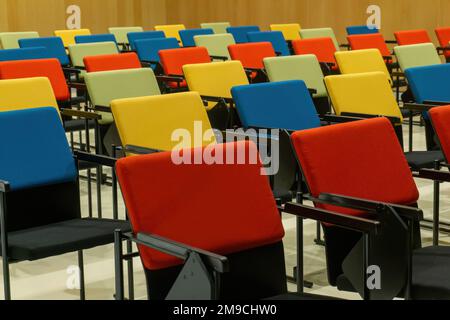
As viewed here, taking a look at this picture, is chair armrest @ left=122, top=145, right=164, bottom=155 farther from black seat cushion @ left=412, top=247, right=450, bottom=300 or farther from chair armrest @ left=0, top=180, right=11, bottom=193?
black seat cushion @ left=412, top=247, right=450, bottom=300

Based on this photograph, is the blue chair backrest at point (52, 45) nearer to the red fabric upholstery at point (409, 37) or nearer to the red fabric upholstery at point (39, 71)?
the red fabric upholstery at point (39, 71)

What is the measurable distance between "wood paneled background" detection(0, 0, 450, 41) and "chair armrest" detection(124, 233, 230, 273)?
9.88 meters

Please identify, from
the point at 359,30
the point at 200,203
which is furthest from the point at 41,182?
the point at 359,30

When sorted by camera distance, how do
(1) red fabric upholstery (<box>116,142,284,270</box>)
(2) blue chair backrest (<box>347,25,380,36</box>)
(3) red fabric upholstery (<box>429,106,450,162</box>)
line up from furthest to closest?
(2) blue chair backrest (<box>347,25,380,36</box>) < (3) red fabric upholstery (<box>429,106,450,162</box>) < (1) red fabric upholstery (<box>116,142,284,270</box>)

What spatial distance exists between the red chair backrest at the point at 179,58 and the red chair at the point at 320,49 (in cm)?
103

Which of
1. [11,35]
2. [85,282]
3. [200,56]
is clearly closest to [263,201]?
[85,282]

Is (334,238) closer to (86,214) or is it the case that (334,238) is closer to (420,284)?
(420,284)

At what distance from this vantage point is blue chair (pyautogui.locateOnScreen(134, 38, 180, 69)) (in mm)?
8023

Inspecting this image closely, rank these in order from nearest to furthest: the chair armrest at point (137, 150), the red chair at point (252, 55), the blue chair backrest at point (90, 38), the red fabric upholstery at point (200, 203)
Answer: the red fabric upholstery at point (200, 203)
the chair armrest at point (137, 150)
the red chair at point (252, 55)
the blue chair backrest at point (90, 38)

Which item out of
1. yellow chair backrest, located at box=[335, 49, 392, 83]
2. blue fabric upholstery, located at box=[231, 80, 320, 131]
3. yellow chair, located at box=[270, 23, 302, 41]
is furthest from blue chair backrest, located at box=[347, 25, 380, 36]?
blue fabric upholstery, located at box=[231, 80, 320, 131]

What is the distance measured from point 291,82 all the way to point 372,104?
61 centimetres

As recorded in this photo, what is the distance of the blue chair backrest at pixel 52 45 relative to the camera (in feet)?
26.5

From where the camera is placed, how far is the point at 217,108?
5.60 meters

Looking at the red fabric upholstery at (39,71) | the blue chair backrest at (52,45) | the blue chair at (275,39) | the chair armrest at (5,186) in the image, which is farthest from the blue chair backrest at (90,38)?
the chair armrest at (5,186)
